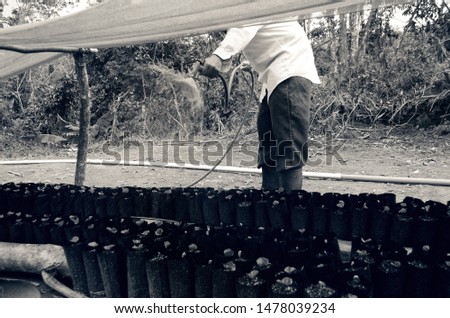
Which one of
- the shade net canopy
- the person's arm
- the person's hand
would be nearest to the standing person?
the person's arm

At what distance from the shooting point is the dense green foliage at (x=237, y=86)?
20.1 ft

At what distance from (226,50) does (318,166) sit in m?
3.14

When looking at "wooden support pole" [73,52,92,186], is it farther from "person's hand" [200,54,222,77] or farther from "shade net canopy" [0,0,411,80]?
"person's hand" [200,54,222,77]

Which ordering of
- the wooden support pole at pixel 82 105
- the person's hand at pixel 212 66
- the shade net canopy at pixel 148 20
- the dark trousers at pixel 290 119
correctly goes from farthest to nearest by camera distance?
the wooden support pole at pixel 82 105 → the dark trousers at pixel 290 119 → the person's hand at pixel 212 66 → the shade net canopy at pixel 148 20

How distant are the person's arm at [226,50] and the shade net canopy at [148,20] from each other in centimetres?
15

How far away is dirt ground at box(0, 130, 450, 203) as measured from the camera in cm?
397

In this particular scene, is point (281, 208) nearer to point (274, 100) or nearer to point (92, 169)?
point (274, 100)
